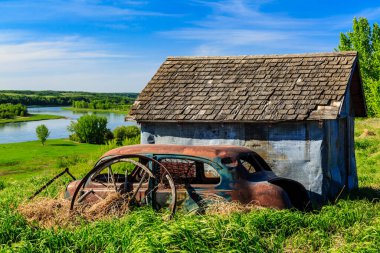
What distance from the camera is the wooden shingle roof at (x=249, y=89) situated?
39.6 feet

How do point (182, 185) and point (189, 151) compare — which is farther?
point (189, 151)

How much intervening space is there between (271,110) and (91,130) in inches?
2778

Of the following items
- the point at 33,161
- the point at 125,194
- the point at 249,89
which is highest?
the point at 249,89

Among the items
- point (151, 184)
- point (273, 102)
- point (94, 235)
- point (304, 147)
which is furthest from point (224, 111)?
point (94, 235)

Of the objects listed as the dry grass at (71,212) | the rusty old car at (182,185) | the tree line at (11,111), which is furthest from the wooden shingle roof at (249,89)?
the tree line at (11,111)

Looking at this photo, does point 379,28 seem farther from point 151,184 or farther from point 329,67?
point 151,184

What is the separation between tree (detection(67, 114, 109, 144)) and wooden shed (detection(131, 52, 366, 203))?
66756 mm

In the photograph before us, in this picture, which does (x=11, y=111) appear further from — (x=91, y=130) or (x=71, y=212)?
(x=71, y=212)

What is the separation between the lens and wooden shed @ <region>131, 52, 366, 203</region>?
1186cm

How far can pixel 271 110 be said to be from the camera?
12.1 m

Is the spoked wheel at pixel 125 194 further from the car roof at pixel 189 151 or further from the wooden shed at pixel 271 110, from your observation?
the wooden shed at pixel 271 110

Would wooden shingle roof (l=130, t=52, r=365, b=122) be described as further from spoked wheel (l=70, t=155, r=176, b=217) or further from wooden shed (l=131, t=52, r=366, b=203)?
spoked wheel (l=70, t=155, r=176, b=217)

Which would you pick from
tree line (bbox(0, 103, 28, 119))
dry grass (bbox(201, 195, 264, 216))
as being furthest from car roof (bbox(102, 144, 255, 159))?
tree line (bbox(0, 103, 28, 119))

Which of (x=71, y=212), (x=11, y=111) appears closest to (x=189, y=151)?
(x=71, y=212)
